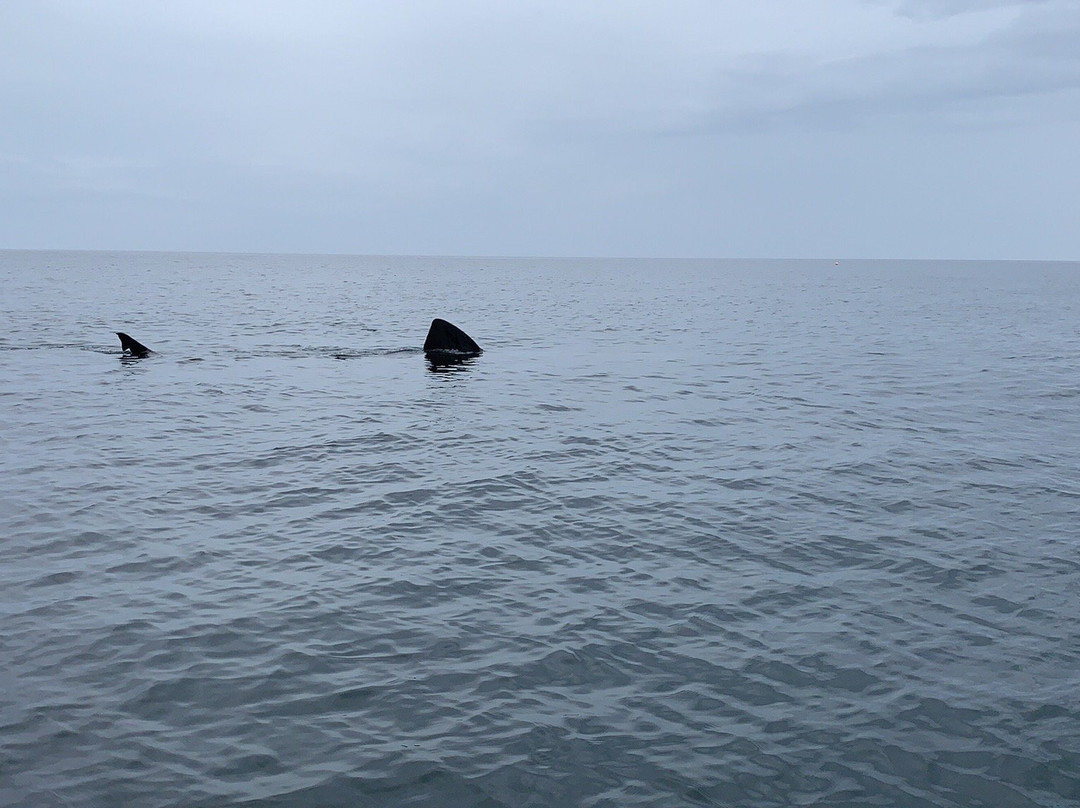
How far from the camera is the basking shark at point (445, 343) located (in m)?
42.0

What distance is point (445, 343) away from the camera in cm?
4250

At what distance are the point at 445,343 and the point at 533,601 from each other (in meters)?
30.6

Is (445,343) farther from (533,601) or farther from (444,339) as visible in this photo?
(533,601)

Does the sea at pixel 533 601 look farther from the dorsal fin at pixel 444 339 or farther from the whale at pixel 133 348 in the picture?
the dorsal fin at pixel 444 339

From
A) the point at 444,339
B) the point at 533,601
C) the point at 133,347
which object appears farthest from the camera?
the point at 444,339

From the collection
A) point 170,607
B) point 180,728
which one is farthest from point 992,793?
point 170,607

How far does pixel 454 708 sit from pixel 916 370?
120ft

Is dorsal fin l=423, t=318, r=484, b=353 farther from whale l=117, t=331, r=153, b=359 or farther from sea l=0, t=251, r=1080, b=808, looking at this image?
whale l=117, t=331, r=153, b=359

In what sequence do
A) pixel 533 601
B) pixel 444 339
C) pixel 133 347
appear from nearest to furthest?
pixel 533 601 < pixel 133 347 < pixel 444 339

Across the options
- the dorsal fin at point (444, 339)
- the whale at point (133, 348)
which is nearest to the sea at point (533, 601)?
the whale at point (133, 348)

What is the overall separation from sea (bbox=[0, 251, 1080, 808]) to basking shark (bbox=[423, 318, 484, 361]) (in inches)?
443

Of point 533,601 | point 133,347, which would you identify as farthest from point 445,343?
point 533,601

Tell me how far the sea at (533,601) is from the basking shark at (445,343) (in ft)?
36.9

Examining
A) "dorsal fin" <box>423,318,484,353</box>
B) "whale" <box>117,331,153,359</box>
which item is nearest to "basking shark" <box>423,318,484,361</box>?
"dorsal fin" <box>423,318,484,353</box>
